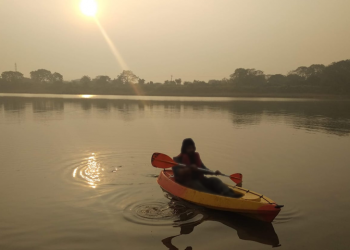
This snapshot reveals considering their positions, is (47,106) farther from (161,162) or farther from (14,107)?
(161,162)

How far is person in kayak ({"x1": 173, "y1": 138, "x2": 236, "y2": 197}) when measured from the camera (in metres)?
6.95

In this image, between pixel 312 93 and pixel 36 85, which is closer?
pixel 312 93

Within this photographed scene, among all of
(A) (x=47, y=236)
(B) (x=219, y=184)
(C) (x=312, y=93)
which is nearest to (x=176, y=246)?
(B) (x=219, y=184)

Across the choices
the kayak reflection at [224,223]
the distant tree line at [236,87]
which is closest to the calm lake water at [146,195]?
the kayak reflection at [224,223]

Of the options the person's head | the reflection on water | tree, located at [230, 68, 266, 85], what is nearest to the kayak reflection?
the person's head

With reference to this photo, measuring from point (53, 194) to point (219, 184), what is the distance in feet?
14.3

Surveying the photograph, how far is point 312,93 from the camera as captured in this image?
241 ft

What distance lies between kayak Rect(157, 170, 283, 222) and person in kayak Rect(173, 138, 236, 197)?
17cm

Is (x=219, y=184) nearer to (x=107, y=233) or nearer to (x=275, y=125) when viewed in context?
(x=107, y=233)

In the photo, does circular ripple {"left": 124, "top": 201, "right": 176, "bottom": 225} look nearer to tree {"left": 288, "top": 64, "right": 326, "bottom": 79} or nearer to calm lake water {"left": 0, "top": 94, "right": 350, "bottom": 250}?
calm lake water {"left": 0, "top": 94, "right": 350, "bottom": 250}

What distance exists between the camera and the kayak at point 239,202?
6199 mm

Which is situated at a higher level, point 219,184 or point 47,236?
point 219,184

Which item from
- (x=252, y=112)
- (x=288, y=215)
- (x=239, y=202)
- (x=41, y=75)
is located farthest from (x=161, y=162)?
(x=41, y=75)

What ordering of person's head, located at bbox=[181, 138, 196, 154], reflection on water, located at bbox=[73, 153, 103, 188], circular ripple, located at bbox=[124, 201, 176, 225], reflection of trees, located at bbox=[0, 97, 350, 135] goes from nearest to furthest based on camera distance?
1. circular ripple, located at bbox=[124, 201, 176, 225]
2. person's head, located at bbox=[181, 138, 196, 154]
3. reflection on water, located at bbox=[73, 153, 103, 188]
4. reflection of trees, located at bbox=[0, 97, 350, 135]
